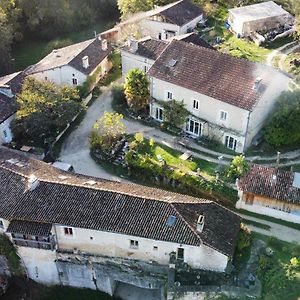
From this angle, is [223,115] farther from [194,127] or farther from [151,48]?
[151,48]

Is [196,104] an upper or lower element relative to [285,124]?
upper

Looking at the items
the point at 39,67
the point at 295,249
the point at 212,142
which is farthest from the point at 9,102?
the point at 295,249

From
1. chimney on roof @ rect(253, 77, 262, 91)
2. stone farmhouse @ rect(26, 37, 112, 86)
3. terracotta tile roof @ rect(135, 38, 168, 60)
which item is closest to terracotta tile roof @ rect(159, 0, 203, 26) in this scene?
terracotta tile roof @ rect(135, 38, 168, 60)

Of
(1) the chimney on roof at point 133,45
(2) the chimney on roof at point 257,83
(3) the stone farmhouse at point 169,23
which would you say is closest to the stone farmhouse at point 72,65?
(1) the chimney on roof at point 133,45

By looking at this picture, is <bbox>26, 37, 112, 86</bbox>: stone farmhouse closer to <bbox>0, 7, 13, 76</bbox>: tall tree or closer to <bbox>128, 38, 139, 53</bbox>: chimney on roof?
<bbox>128, 38, 139, 53</bbox>: chimney on roof

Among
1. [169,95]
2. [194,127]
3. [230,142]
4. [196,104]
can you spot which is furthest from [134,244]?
[169,95]

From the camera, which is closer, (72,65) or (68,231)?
(68,231)
